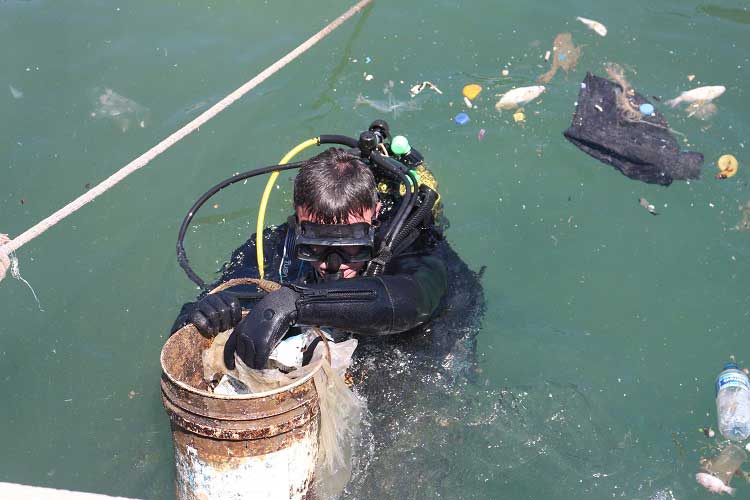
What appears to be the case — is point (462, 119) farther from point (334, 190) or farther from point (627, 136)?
point (334, 190)

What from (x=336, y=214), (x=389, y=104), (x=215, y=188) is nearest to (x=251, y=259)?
(x=215, y=188)

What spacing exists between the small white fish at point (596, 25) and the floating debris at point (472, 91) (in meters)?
1.07

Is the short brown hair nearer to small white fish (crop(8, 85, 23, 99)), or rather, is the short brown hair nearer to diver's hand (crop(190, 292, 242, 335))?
diver's hand (crop(190, 292, 242, 335))

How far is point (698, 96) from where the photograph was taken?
5809 mm

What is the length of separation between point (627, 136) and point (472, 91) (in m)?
1.13

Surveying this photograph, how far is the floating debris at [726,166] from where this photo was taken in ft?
17.7

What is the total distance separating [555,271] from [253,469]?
107 inches

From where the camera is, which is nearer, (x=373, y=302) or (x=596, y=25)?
(x=373, y=302)

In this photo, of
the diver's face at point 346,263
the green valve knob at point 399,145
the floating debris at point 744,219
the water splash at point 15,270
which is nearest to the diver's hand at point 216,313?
the diver's face at point 346,263

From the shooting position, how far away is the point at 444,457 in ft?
12.5

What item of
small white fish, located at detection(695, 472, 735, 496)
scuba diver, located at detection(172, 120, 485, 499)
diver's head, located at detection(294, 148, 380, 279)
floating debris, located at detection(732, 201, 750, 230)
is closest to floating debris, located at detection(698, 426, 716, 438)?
small white fish, located at detection(695, 472, 735, 496)

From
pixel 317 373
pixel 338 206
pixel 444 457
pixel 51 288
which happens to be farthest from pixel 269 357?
pixel 51 288

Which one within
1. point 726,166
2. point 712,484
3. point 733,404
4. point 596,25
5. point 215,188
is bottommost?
point 712,484

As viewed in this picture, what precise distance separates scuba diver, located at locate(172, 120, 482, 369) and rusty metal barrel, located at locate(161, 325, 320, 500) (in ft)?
0.76
